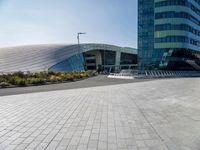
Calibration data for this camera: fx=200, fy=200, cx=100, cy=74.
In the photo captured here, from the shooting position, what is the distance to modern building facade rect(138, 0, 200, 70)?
5291 cm

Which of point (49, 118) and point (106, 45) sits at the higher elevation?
point (106, 45)

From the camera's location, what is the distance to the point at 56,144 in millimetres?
4762

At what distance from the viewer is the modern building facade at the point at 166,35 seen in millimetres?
52906

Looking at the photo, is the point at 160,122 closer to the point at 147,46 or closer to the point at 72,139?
the point at 72,139

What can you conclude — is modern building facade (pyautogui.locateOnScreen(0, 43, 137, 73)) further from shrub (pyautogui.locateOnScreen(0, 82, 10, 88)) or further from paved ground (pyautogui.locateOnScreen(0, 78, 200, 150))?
paved ground (pyautogui.locateOnScreen(0, 78, 200, 150))

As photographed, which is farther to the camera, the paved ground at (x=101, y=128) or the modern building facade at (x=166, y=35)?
the modern building facade at (x=166, y=35)

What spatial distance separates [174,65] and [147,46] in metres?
9.12

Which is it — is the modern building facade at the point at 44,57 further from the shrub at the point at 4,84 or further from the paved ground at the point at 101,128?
the paved ground at the point at 101,128

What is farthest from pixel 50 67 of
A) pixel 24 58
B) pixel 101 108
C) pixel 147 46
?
pixel 101 108

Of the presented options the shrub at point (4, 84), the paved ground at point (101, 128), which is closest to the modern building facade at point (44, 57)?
the shrub at point (4, 84)

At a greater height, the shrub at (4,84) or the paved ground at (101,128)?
the shrub at (4,84)

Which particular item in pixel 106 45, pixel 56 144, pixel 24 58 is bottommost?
pixel 56 144

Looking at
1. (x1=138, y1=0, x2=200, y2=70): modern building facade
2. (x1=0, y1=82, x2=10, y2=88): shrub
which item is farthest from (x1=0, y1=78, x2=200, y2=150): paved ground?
(x1=138, y1=0, x2=200, y2=70): modern building facade

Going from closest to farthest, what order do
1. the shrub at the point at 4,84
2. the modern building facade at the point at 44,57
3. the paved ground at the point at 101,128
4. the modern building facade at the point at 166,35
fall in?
the paved ground at the point at 101,128, the shrub at the point at 4,84, the modern building facade at the point at 44,57, the modern building facade at the point at 166,35
